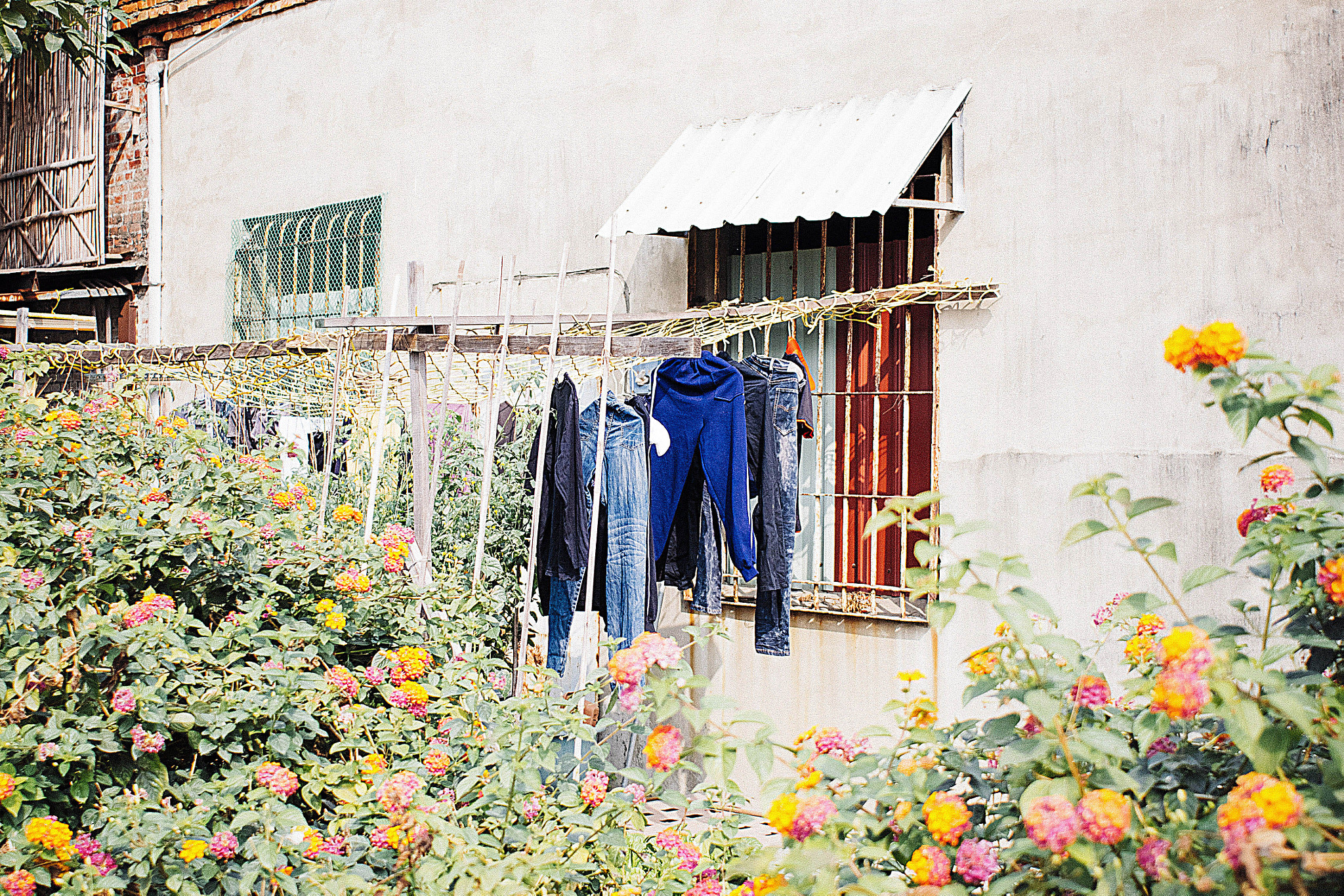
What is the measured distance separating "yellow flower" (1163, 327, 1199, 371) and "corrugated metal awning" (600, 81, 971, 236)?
10.2 feet

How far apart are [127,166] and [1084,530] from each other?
8779mm

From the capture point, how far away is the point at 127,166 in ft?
27.8

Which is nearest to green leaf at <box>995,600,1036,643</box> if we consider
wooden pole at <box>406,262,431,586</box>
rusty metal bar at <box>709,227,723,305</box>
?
wooden pole at <box>406,262,431,586</box>

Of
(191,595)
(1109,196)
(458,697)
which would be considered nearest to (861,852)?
(458,697)

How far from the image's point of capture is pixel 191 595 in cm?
270

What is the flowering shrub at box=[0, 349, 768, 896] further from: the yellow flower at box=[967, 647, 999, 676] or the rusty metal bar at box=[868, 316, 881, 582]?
the rusty metal bar at box=[868, 316, 881, 582]

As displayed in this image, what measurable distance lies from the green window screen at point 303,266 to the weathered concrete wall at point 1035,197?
3.25 ft

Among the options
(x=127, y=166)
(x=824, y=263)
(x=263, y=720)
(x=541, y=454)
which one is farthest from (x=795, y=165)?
(x=127, y=166)

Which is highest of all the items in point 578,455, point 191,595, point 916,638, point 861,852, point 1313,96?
point 1313,96

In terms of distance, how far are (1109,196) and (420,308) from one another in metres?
3.93

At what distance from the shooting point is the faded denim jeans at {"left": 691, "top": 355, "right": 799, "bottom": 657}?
4.25 m

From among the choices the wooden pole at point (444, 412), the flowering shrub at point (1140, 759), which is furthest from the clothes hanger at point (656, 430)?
the flowering shrub at point (1140, 759)

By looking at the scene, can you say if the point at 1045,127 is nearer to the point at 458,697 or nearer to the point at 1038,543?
the point at 1038,543

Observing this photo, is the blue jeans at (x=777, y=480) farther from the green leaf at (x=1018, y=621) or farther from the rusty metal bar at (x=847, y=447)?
the green leaf at (x=1018, y=621)
